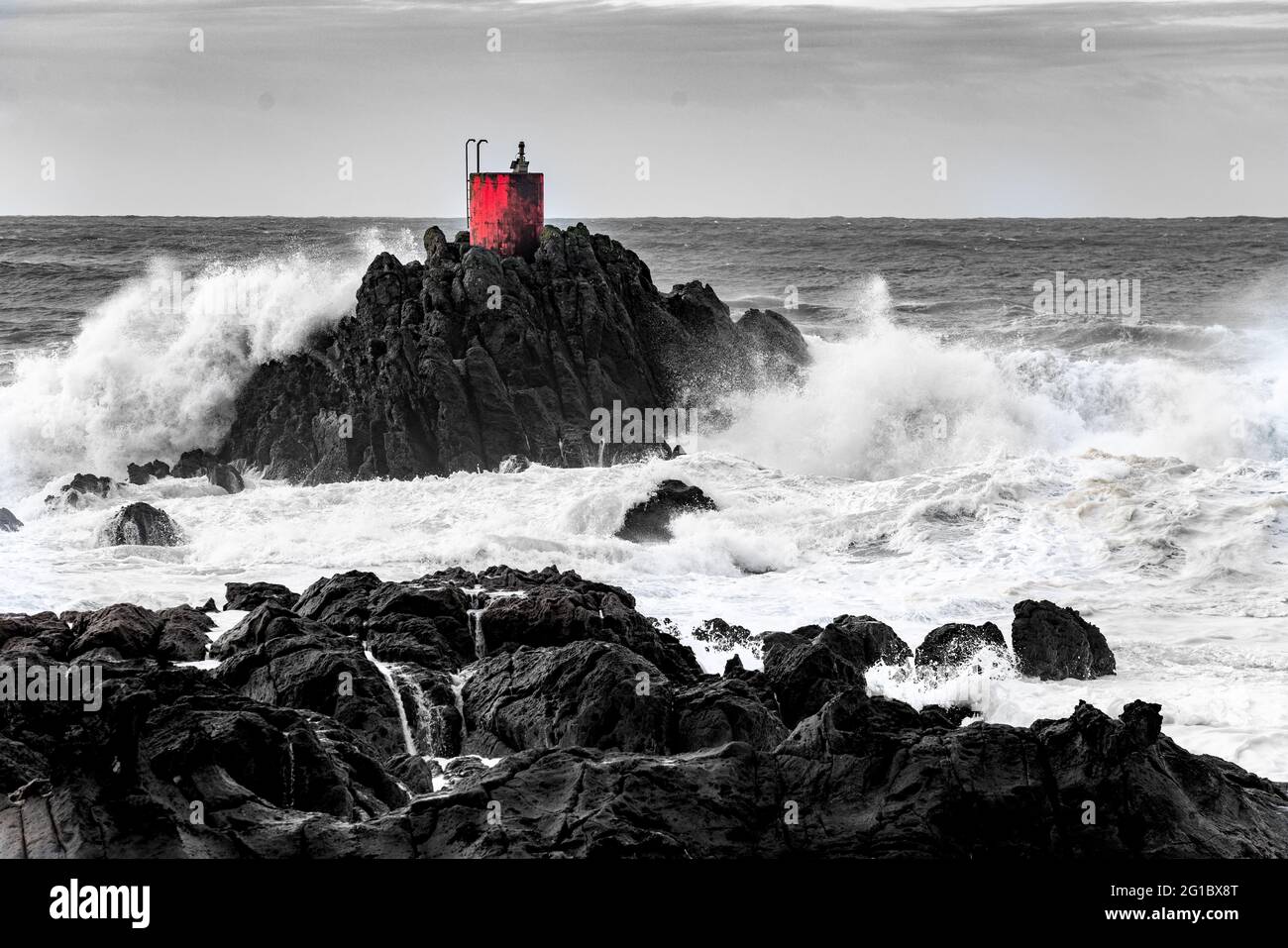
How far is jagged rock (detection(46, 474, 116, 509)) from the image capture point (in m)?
21.4

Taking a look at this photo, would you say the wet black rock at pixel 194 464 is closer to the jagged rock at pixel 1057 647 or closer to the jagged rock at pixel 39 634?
the jagged rock at pixel 39 634

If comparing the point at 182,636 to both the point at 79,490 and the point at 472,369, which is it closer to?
the point at 79,490

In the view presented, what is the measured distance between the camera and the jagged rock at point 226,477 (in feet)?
74.5

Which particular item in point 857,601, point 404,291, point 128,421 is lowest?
point 857,601

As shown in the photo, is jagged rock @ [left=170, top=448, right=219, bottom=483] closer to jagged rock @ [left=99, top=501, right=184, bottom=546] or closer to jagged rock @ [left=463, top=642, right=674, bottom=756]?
jagged rock @ [left=99, top=501, right=184, bottom=546]

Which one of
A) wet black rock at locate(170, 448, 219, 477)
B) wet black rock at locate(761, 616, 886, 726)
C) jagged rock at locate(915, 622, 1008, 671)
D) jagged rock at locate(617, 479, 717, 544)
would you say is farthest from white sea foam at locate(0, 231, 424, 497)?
wet black rock at locate(761, 616, 886, 726)

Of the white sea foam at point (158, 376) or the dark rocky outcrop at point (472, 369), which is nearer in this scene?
the dark rocky outcrop at point (472, 369)

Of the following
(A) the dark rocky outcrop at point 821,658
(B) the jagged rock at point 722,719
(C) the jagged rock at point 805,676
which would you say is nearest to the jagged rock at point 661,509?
(A) the dark rocky outcrop at point 821,658

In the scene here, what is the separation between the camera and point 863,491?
71.6 ft

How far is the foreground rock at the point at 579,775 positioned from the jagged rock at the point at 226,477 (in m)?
12.0
